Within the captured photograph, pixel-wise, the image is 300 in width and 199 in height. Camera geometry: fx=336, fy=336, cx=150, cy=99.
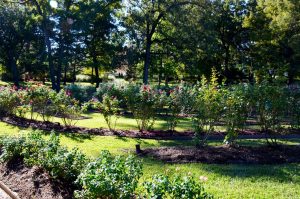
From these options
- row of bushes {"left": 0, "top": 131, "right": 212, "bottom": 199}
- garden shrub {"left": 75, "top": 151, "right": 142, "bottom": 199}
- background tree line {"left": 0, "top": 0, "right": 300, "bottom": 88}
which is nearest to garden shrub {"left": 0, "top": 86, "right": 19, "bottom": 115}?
row of bushes {"left": 0, "top": 131, "right": 212, "bottom": 199}

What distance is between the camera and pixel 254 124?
1434cm

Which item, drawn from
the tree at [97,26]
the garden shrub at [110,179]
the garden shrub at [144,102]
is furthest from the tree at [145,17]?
the garden shrub at [110,179]

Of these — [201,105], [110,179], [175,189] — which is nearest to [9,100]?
[201,105]

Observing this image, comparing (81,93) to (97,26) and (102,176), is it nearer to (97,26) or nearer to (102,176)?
(97,26)

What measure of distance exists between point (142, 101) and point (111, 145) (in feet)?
7.94

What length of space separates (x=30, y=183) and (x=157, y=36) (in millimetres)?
26392

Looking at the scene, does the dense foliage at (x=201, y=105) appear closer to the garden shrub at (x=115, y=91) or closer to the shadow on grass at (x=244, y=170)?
the garden shrub at (x=115, y=91)

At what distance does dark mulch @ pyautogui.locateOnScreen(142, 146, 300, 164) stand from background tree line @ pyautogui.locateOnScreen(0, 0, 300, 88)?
13.7 meters

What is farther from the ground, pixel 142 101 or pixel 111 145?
pixel 142 101

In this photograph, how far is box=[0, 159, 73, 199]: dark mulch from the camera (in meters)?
4.83

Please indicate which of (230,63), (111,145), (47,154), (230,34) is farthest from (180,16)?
(47,154)

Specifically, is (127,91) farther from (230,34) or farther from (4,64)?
(4,64)

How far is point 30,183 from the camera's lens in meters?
5.31

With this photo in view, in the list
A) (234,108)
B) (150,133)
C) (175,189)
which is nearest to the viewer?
(175,189)
